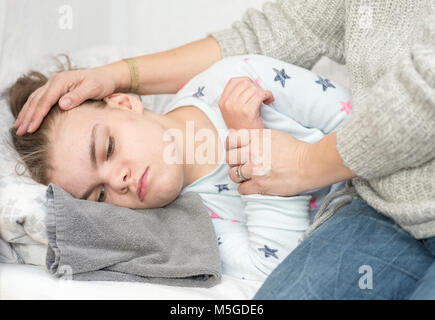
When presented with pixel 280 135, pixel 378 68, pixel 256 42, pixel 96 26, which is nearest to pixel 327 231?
pixel 280 135

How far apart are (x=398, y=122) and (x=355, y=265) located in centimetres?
25

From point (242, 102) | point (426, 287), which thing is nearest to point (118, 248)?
point (242, 102)

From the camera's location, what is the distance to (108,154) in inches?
41.4

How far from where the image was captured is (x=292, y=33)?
4.04 feet

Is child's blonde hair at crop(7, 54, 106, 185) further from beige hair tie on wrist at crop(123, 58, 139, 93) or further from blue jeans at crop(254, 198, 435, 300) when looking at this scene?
blue jeans at crop(254, 198, 435, 300)

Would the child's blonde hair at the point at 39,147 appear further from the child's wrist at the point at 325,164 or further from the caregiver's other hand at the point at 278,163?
the child's wrist at the point at 325,164

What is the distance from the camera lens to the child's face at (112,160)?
1036mm

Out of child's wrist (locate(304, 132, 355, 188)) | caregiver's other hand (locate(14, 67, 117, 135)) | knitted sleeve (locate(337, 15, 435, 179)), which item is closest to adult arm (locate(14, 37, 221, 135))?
caregiver's other hand (locate(14, 67, 117, 135))

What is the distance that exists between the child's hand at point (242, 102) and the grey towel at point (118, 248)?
0.83ft

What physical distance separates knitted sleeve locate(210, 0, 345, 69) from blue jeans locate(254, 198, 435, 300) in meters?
0.50

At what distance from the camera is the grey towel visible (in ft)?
3.03

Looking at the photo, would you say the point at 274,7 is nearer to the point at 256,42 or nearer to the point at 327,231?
the point at 256,42

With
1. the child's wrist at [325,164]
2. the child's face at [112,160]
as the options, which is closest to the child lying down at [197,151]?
the child's face at [112,160]

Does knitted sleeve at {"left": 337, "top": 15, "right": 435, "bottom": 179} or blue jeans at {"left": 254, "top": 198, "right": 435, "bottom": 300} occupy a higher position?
knitted sleeve at {"left": 337, "top": 15, "right": 435, "bottom": 179}
